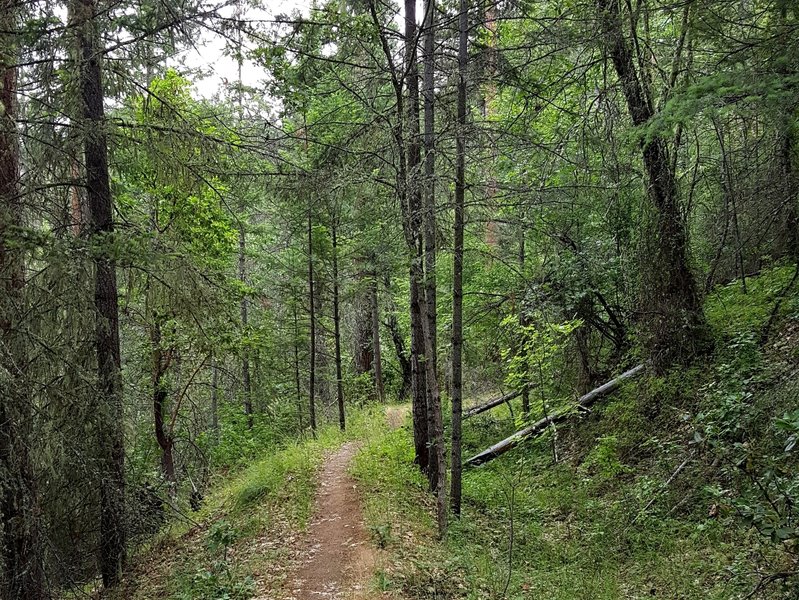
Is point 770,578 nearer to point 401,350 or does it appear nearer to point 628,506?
point 628,506

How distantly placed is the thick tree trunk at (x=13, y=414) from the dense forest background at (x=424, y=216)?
0.14 ft

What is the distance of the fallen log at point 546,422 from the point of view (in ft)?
32.9

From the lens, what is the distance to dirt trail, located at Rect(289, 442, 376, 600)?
6441 millimetres

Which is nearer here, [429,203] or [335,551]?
[335,551]

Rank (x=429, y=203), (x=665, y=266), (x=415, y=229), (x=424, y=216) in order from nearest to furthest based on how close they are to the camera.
→ (x=424, y=216)
(x=429, y=203)
(x=415, y=229)
(x=665, y=266)

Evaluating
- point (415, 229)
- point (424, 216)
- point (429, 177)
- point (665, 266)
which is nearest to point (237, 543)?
point (415, 229)

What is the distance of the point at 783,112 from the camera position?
5082mm

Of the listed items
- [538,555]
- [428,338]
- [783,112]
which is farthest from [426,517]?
[783,112]

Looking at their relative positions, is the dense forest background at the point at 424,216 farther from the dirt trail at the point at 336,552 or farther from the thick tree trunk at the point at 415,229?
the dirt trail at the point at 336,552

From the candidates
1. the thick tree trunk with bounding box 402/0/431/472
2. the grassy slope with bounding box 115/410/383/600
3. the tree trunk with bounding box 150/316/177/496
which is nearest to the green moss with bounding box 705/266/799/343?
the thick tree trunk with bounding box 402/0/431/472

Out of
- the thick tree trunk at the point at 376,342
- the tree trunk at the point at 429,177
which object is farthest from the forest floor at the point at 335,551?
the thick tree trunk at the point at 376,342

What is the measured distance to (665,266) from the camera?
845 cm

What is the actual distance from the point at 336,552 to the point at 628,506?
14.1 feet

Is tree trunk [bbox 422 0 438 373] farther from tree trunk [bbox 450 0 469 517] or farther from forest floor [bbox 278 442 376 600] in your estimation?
forest floor [bbox 278 442 376 600]
